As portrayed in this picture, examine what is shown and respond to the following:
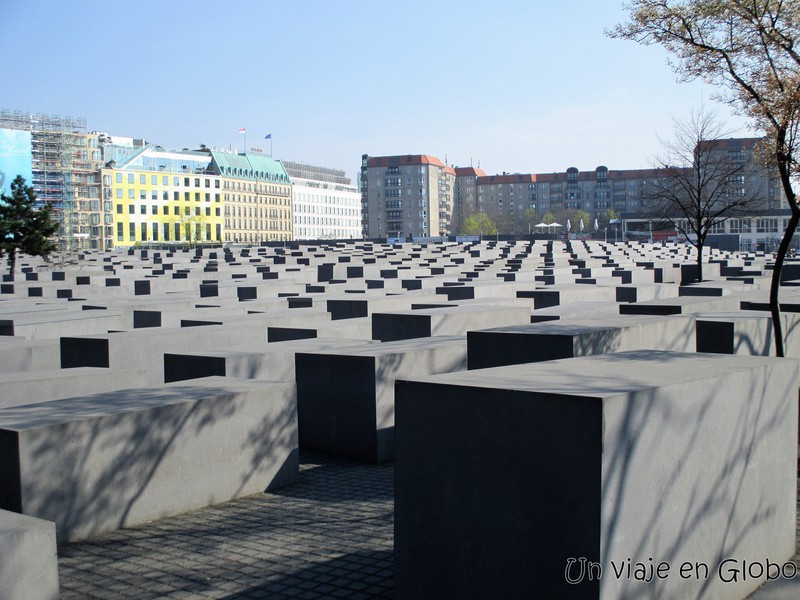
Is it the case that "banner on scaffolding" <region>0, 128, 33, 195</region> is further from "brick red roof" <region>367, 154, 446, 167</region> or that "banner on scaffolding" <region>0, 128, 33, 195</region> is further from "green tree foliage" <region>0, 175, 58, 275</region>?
"brick red roof" <region>367, 154, 446, 167</region>

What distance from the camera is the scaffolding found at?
294ft

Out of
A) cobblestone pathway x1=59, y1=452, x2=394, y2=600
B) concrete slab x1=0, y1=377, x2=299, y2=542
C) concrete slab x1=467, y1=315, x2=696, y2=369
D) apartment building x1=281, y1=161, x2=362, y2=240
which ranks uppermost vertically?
apartment building x1=281, y1=161, x2=362, y2=240

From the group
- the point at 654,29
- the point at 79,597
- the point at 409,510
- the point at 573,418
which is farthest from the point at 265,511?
the point at 654,29

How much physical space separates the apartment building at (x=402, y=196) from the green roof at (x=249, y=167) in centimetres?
2612

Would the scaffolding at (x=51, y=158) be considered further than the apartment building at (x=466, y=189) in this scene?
No

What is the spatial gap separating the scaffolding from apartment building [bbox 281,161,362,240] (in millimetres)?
58683

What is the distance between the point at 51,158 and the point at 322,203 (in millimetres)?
72418

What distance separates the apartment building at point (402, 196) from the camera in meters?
168

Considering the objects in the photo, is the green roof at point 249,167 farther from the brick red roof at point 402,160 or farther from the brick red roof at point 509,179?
the brick red roof at point 509,179

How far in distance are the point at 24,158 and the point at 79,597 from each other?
82350mm

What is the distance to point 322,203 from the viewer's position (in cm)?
16050

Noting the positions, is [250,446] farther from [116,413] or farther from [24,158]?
[24,158]

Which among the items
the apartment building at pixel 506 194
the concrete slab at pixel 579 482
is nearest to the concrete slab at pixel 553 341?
the concrete slab at pixel 579 482

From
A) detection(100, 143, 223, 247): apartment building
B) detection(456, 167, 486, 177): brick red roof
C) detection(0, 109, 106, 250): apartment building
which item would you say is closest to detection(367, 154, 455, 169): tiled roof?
detection(456, 167, 486, 177): brick red roof
